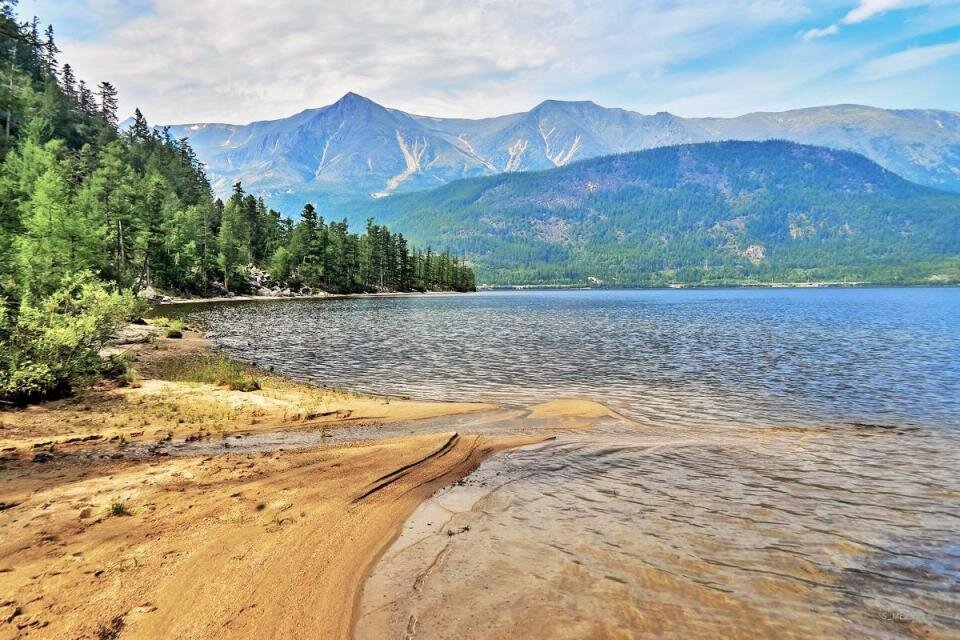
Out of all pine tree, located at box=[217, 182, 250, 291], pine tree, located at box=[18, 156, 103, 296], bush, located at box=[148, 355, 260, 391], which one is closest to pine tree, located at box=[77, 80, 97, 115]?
pine tree, located at box=[217, 182, 250, 291]

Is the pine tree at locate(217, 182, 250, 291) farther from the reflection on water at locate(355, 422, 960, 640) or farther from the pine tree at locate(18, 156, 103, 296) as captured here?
the reflection on water at locate(355, 422, 960, 640)

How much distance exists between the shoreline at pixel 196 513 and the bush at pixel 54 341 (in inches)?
38.7

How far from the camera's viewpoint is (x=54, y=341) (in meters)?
19.4

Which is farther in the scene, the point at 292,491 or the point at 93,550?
the point at 292,491

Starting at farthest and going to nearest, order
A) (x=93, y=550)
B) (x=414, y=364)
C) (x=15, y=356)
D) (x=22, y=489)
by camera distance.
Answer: (x=414, y=364) < (x=15, y=356) < (x=22, y=489) < (x=93, y=550)

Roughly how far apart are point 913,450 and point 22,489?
83.6 ft

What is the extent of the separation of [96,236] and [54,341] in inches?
2018

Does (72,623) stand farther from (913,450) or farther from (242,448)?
(913,450)

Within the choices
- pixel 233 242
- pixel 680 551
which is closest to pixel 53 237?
pixel 680 551

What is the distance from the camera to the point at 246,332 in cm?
5462

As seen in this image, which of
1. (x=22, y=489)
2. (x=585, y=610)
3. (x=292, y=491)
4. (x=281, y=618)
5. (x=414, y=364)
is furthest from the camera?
(x=414, y=364)

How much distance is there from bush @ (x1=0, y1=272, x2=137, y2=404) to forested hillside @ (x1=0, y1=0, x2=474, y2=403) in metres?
0.06

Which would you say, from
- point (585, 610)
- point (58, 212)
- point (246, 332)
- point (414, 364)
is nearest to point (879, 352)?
point (414, 364)

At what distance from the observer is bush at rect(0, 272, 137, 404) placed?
1828cm
